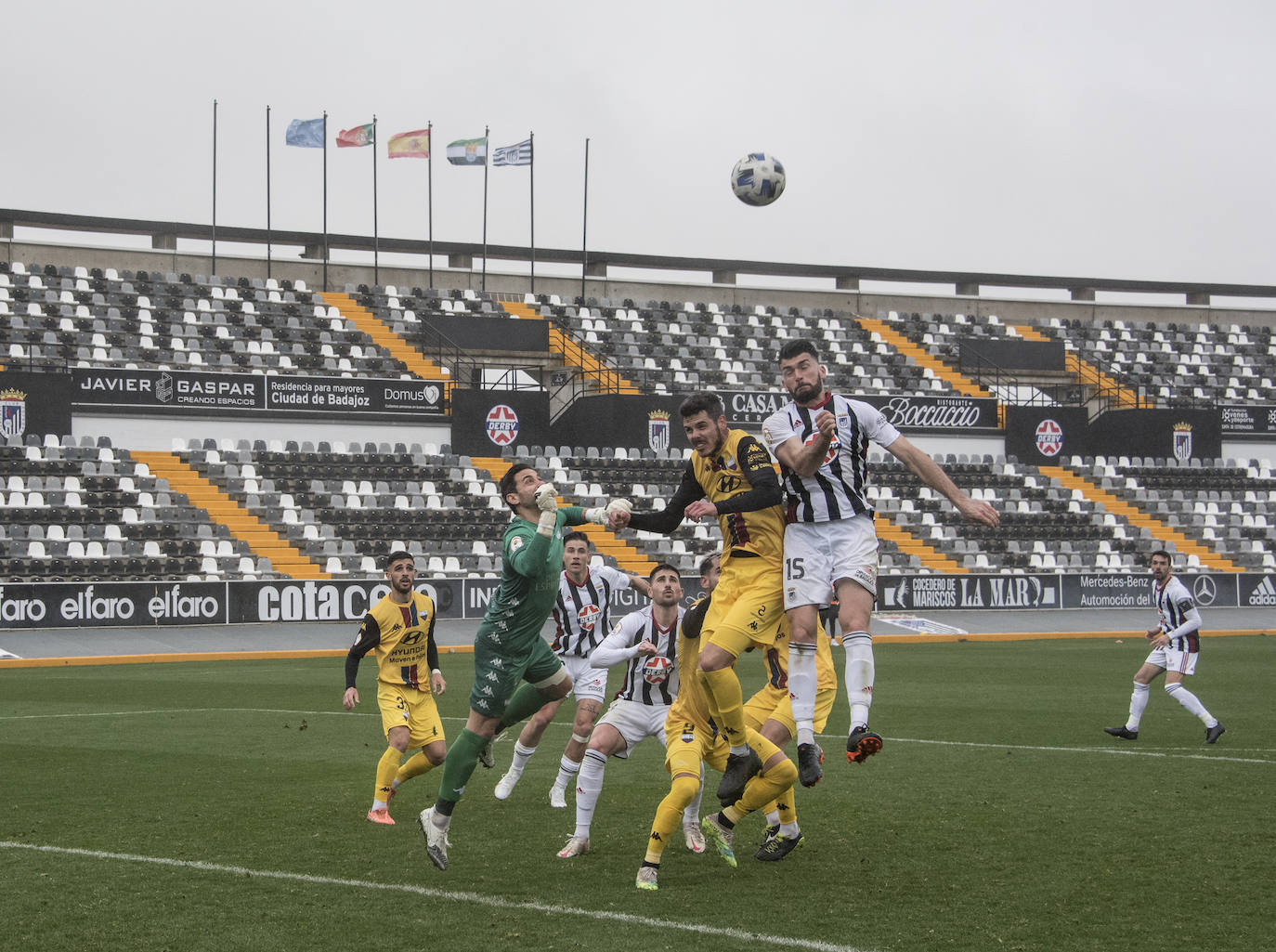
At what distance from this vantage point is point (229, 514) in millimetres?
33750

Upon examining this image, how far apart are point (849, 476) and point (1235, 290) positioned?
5764 centimetres

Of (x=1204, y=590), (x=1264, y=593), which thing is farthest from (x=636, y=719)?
(x=1264, y=593)

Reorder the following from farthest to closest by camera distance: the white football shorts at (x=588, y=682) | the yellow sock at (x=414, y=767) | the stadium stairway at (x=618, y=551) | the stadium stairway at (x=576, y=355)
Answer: the stadium stairway at (x=576, y=355)
the stadium stairway at (x=618, y=551)
the white football shorts at (x=588, y=682)
the yellow sock at (x=414, y=767)

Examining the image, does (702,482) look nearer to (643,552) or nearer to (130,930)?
(130,930)

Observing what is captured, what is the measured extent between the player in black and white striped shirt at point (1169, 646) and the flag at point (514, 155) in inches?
1428

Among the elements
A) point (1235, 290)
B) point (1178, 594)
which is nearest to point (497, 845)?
point (1178, 594)

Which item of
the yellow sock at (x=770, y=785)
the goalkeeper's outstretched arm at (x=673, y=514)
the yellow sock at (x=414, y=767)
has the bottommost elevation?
the yellow sock at (x=414, y=767)

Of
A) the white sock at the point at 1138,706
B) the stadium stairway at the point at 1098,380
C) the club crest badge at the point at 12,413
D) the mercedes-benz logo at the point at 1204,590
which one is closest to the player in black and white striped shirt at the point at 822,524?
the white sock at the point at 1138,706

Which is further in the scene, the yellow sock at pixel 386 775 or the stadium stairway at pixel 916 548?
the stadium stairway at pixel 916 548

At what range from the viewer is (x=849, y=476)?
8.40 meters

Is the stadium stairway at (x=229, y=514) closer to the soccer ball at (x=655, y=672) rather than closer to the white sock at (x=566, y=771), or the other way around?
the white sock at (x=566, y=771)

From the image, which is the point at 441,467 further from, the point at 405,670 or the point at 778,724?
the point at 778,724

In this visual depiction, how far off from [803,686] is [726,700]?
1.63ft

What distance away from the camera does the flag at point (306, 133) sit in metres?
47.9
